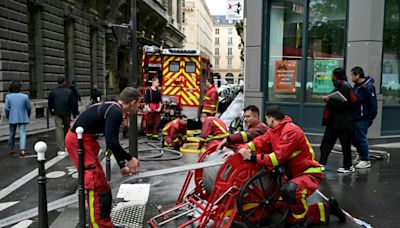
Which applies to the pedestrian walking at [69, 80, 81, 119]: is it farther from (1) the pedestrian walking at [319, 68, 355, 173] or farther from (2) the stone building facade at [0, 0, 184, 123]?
(1) the pedestrian walking at [319, 68, 355, 173]

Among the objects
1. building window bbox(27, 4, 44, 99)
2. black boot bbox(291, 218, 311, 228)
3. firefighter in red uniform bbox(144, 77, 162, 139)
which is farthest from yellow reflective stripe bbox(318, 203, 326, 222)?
building window bbox(27, 4, 44, 99)

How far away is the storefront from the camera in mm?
10414

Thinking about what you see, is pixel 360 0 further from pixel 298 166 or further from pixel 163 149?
pixel 298 166

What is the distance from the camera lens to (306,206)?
4.78m

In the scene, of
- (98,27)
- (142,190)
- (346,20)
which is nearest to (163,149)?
(142,190)

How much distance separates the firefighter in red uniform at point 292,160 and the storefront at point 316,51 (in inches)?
254

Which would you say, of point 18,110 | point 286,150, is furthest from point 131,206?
point 18,110

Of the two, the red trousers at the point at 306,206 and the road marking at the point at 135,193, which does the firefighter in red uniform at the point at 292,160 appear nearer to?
the red trousers at the point at 306,206

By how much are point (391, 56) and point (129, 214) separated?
878 cm

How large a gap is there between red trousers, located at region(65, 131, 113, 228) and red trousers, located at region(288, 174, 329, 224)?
6.57 feet

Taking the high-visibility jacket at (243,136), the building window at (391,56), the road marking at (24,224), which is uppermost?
the building window at (391,56)

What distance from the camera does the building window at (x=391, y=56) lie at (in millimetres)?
10930

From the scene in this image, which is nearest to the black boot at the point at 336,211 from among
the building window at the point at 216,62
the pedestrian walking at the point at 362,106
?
the pedestrian walking at the point at 362,106

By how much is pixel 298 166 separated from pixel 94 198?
228cm
